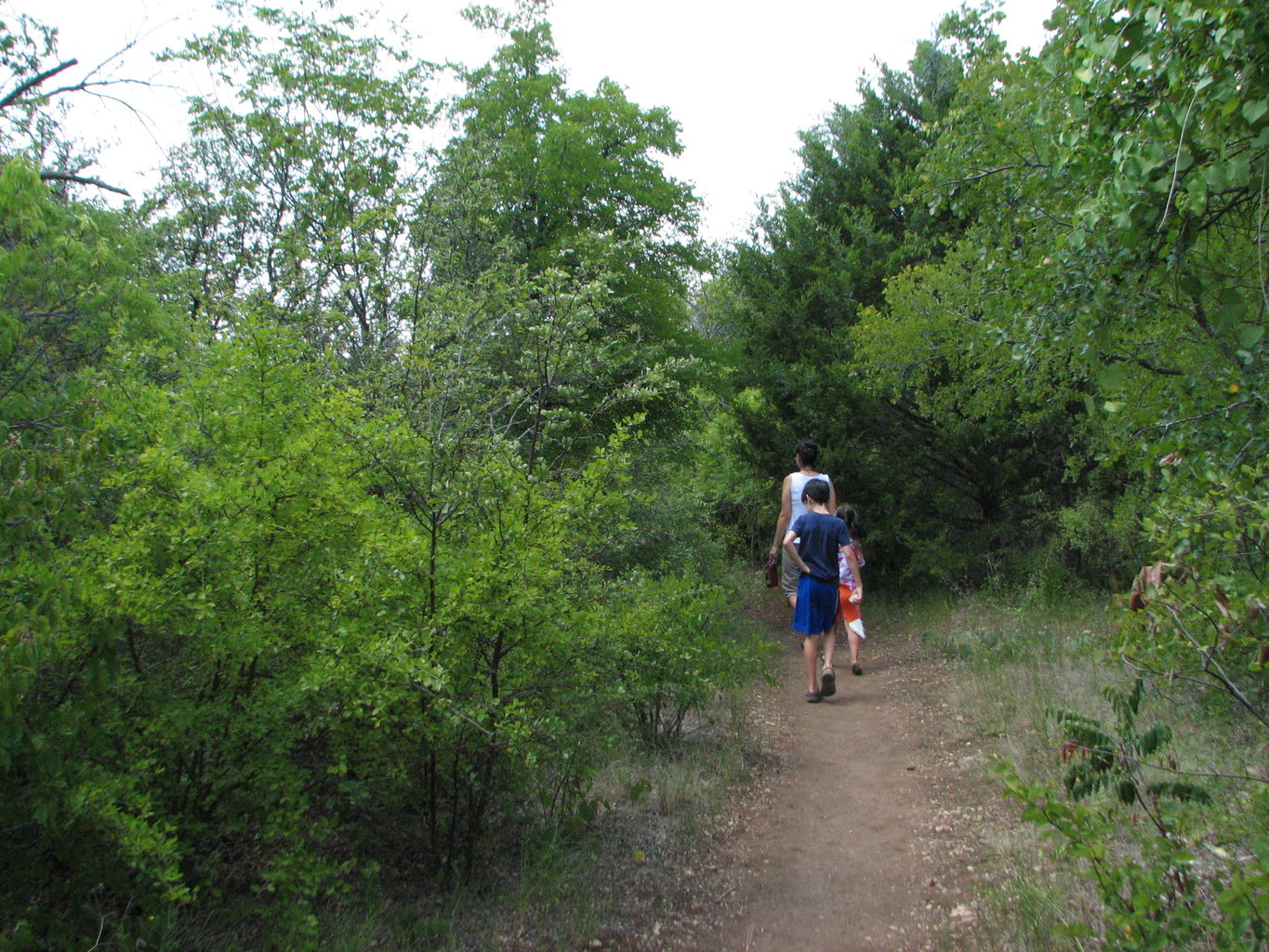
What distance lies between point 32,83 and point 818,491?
6.00m

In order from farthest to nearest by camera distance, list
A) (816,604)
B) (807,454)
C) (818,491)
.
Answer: (807,454)
(818,491)
(816,604)

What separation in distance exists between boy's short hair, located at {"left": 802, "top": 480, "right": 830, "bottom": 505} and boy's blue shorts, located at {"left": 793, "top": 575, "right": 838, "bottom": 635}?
0.66 m

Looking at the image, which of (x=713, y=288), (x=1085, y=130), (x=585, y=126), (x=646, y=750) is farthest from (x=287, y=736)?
(x=713, y=288)

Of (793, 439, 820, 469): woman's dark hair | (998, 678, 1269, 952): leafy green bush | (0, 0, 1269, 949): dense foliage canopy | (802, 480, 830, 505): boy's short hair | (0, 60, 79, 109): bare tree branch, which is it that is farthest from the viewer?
(793, 439, 820, 469): woman's dark hair

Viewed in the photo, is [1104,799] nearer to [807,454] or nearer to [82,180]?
[807,454]

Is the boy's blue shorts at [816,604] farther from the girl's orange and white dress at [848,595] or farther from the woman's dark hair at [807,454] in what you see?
the woman's dark hair at [807,454]

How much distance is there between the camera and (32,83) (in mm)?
5000

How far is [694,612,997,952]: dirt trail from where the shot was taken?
406cm

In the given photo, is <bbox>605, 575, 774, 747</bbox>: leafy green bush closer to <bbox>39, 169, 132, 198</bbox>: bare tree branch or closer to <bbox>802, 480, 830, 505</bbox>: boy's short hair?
<bbox>802, 480, 830, 505</bbox>: boy's short hair

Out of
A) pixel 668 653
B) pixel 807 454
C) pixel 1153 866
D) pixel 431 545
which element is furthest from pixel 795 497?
pixel 1153 866

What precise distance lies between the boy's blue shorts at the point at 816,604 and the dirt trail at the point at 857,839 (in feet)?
2.49

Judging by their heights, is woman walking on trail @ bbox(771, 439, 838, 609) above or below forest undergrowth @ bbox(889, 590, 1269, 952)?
above

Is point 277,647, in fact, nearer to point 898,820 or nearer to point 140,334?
point 140,334

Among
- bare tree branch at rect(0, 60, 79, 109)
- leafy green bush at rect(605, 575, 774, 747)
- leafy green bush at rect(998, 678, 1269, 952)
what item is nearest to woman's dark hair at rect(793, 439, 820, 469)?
leafy green bush at rect(605, 575, 774, 747)
